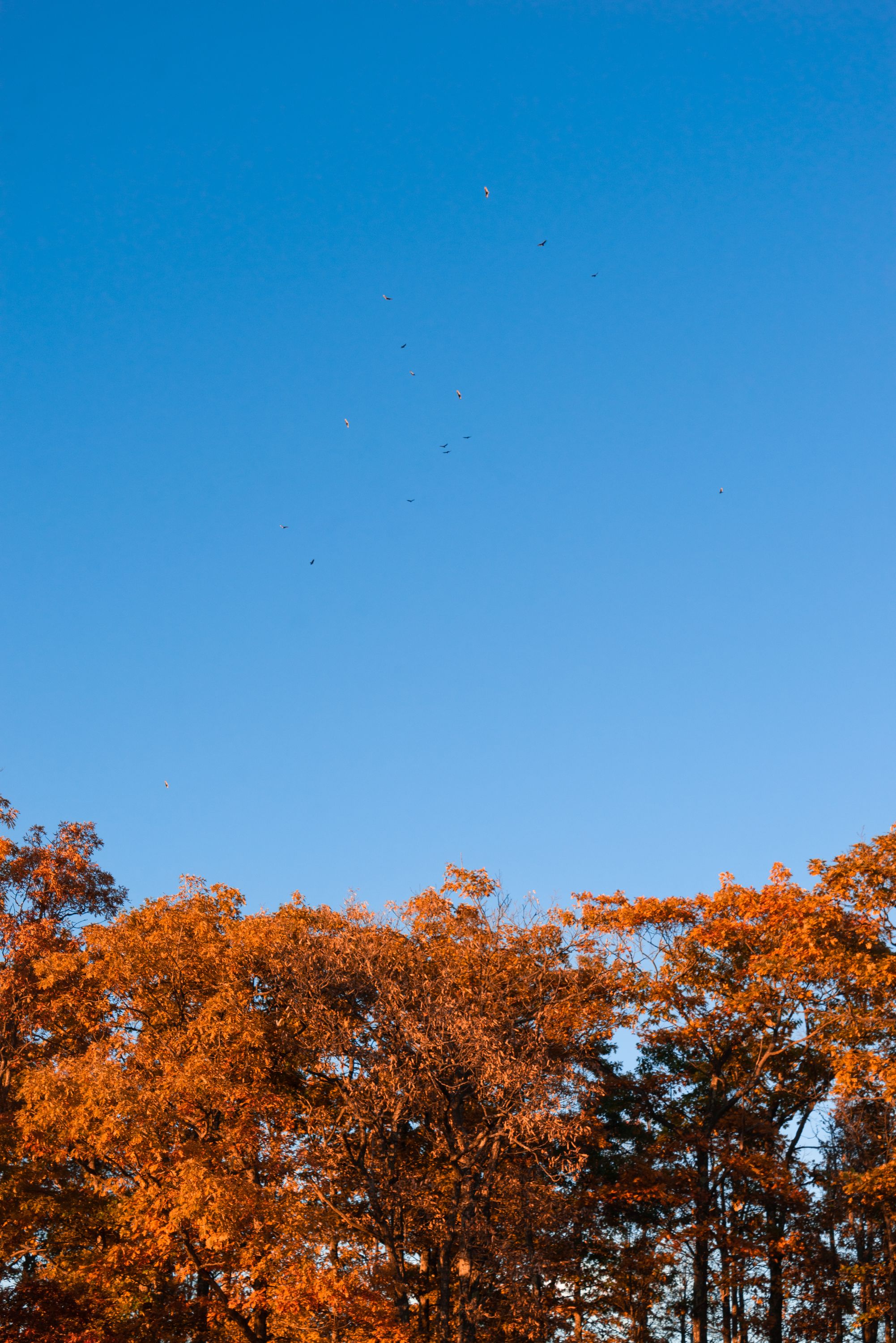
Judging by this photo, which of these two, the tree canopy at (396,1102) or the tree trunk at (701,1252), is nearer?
the tree canopy at (396,1102)

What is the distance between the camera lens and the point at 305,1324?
26.4 m

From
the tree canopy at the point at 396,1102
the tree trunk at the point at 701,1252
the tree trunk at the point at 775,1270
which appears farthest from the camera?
the tree trunk at the point at 775,1270

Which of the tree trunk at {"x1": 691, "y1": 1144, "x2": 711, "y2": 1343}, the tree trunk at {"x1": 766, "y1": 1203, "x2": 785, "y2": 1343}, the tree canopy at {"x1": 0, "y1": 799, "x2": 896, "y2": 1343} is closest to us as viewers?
the tree canopy at {"x1": 0, "y1": 799, "x2": 896, "y2": 1343}


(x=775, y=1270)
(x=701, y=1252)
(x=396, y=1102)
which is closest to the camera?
(x=396, y=1102)

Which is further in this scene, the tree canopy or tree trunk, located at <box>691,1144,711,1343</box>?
tree trunk, located at <box>691,1144,711,1343</box>

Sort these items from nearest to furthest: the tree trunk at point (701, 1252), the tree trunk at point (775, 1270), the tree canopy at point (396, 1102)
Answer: the tree canopy at point (396, 1102), the tree trunk at point (701, 1252), the tree trunk at point (775, 1270)

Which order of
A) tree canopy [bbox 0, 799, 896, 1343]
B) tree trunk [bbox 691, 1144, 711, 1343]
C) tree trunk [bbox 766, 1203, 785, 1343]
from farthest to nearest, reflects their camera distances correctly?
tree trunk [bbox 766, 1203, 785, 1343]
tree trunk [bbox 691, 1144, 711, 1343]
tree canopy [bbox 0, 799, 896, 1343]

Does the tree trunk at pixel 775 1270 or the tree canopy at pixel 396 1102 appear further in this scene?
the tree trunk at pixel 775 1270

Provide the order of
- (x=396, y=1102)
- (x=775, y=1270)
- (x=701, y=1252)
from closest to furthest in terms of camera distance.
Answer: (x=396, y=1102) < (x=701, y=1252) < (x=775, y=1270)

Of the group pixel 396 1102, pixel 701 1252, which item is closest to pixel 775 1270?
pixel 701 1252

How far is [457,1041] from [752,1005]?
1092 centimetres

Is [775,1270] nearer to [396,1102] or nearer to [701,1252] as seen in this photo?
[701,1252]

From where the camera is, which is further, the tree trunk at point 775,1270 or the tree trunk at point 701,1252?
the tree trunk at point 775,1270

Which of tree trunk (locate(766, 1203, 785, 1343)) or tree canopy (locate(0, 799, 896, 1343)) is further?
tree trunk (locate(766, 1203, 785, 1343))
